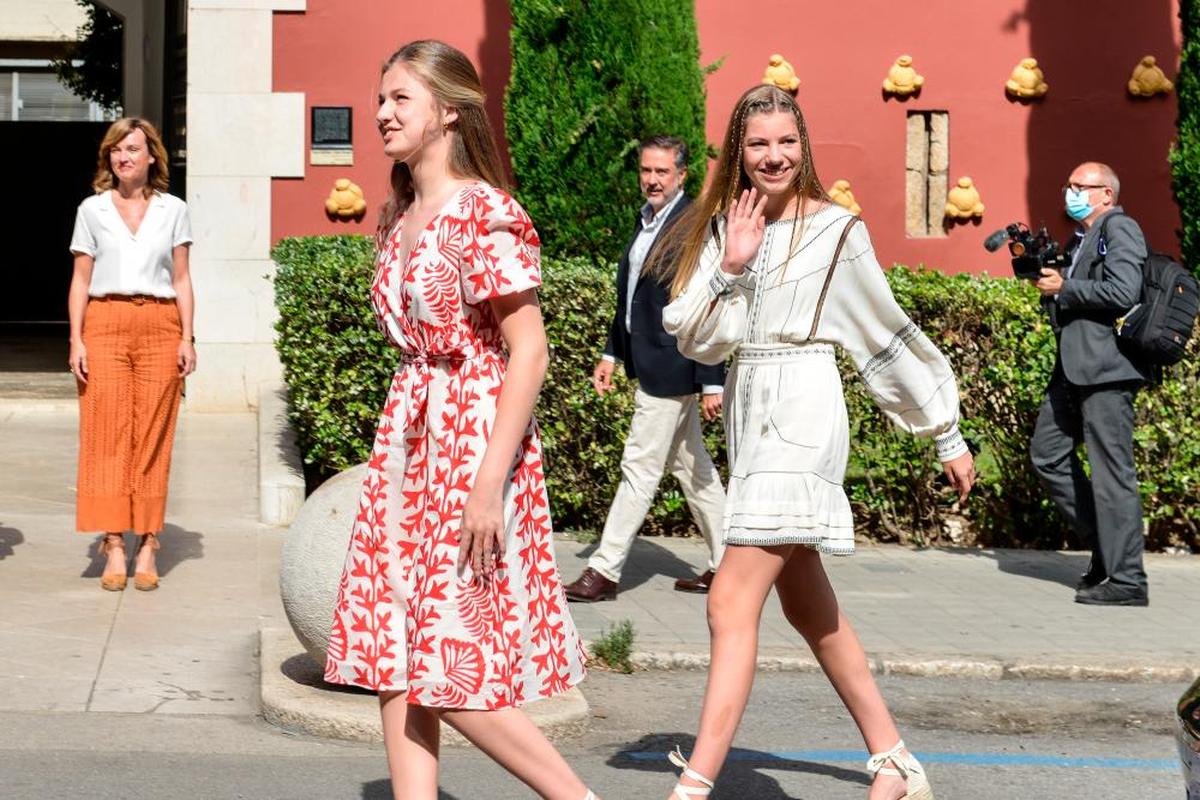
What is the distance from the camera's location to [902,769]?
5141mm

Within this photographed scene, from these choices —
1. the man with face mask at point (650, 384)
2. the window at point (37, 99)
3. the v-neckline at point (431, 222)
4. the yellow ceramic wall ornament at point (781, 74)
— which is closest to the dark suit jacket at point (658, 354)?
the man with face mask at point (650, 384)

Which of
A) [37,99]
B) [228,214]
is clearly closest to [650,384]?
[228,214]

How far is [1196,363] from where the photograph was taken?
9.64 metres

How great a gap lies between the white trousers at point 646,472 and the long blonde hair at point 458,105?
3.73 m

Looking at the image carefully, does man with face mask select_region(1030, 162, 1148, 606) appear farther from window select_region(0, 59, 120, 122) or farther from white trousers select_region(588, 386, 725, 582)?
window select_region(0, 59, 120, 122)

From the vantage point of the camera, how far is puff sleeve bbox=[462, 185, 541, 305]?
4.15 m

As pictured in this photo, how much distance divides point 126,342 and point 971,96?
7820mm

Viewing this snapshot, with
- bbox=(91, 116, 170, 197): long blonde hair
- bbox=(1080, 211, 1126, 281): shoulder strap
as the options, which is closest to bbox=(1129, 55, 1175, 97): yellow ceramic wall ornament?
bbox=(1080, 211, 1126, 281): shoulder strap

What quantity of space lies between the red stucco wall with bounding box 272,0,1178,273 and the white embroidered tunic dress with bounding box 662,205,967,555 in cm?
887

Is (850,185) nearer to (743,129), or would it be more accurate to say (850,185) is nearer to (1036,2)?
(1036,2)

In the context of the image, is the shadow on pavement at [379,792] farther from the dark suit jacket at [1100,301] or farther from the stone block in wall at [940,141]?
the stone block in wall at [940,141]

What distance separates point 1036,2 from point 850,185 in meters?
1.94

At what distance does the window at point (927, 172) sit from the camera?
14008 mm

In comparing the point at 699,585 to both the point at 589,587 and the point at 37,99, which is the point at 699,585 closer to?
the point at 589,587
